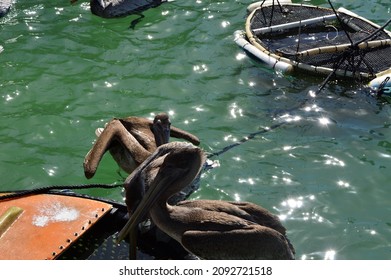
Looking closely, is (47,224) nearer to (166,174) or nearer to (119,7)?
(166,174)

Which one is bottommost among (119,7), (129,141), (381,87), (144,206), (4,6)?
(381,87)

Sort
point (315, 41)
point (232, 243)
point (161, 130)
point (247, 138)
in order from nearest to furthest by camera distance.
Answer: point (232, 243)
point (161, 130)
point (247, 138)
point (315, 41)

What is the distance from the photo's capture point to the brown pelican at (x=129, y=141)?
6.09m

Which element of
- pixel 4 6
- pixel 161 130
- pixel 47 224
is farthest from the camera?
pixel 4 6

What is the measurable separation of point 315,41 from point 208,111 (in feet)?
8.81

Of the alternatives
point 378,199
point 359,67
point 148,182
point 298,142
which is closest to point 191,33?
point 359,67

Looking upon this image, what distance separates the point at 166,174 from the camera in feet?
16.4

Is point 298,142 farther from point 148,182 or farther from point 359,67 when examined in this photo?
point 148,182

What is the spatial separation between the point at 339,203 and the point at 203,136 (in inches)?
81.4

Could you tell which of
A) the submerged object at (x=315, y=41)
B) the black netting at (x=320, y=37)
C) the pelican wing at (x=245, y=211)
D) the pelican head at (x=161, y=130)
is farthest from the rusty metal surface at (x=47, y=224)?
the black netting at (x=320, y=37)

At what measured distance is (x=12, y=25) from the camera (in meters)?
11.0

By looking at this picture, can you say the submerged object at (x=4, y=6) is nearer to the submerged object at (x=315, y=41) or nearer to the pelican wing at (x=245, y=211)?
the submerged object at (x=315, y=41)

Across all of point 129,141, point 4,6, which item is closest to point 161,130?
point 129,141

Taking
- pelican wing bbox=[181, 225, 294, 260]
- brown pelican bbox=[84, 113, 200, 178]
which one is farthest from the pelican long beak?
brown pelican bbox=[84, 113, 200, 178]
